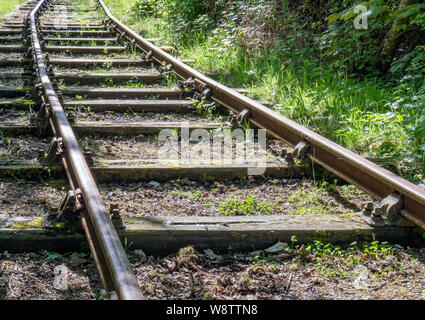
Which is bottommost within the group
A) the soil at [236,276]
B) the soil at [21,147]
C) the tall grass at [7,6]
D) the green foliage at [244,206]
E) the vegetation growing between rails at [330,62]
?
the soil at [236,276]

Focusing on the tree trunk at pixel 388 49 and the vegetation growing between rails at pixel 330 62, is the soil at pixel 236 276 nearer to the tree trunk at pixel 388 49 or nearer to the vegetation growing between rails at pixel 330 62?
the vegetation growing between rails at pixel 330 62

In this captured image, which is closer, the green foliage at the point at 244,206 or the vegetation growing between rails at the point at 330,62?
the green foliage at the point at 244,206

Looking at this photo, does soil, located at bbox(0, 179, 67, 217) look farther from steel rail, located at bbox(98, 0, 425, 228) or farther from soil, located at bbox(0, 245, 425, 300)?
steel rail, located at bbox(98, 0, 425, 228)

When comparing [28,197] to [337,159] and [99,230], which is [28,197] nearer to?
[99,230]

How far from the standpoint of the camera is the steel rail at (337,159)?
2.56 meters

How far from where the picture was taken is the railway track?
2418 millimetres

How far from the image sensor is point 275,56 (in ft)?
21.8

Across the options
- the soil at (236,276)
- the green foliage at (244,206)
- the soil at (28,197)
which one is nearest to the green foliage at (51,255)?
the soil at (236,276)

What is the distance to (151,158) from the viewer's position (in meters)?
3.63

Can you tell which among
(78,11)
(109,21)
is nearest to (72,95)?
(109,21)

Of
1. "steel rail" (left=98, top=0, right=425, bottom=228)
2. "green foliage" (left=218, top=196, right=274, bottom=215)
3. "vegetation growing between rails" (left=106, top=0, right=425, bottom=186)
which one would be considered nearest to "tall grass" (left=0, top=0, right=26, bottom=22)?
"vegetation growing between rails" (left=106, top=0, right=425, bottom=186)

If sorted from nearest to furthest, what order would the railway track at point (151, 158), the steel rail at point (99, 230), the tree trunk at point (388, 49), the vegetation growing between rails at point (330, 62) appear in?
the steel rail at point (99, 230)
the railway track at point (151, 158)
the vegetation growing between rails at point (330, 62)
the tree trunk at point (388, 49)
